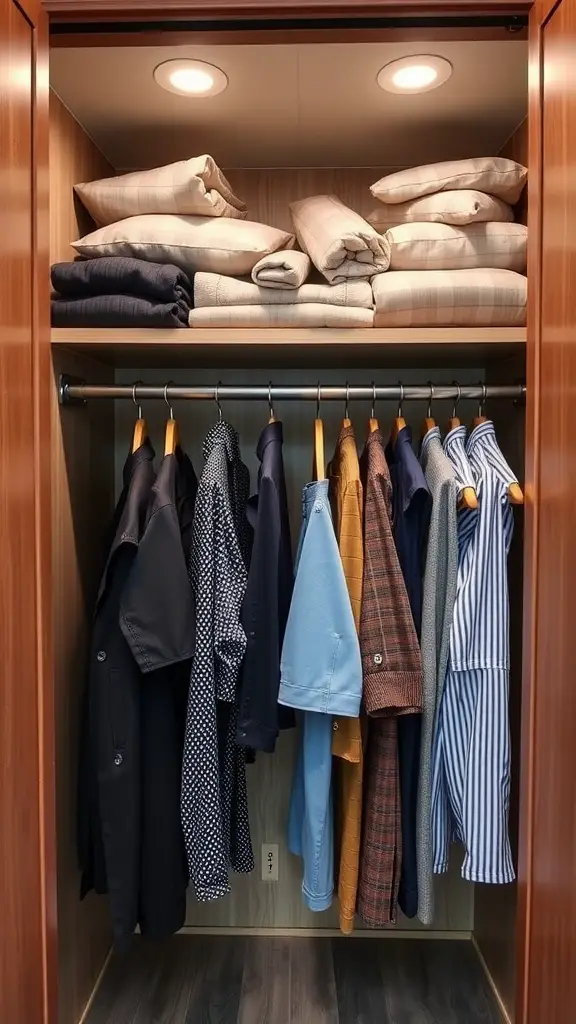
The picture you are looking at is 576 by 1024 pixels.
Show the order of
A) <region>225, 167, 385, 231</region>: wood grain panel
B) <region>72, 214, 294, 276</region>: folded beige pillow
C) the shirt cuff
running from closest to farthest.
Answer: the shirt cuff, <region>72, 214, 294, 276</region>: folded beige pillow, <region>225, 167, 385, 231</region>: wood grain panel

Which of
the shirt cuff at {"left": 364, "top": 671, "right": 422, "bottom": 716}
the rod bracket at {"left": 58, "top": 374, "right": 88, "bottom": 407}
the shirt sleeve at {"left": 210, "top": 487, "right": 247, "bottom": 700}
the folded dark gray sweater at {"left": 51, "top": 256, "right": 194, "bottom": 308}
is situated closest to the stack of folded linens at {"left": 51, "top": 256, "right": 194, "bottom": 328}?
the folded dark gray sweater at {"left": 51, "top": 256, "right": 194, "bottom": 308}

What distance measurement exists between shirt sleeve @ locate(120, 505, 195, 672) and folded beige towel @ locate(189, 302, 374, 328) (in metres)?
0.39

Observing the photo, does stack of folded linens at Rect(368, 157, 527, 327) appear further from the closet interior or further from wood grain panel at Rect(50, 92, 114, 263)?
wood grain panel at Rect(50, 92, 114, 263)

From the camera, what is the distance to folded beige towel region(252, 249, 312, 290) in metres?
1.42

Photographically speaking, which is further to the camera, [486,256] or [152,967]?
[152,967]

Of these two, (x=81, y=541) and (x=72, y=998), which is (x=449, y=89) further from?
(x=72, y=998)

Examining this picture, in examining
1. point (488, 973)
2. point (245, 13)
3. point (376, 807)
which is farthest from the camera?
point (488, 973)

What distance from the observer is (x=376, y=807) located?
147 cm

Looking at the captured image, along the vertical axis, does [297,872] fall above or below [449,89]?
below

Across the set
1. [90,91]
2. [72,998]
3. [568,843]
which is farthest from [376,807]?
[90,91]

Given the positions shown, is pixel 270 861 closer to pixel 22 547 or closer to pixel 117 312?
pixel 22 547

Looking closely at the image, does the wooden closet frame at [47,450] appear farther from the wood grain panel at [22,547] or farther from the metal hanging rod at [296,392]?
the metal hanging rod at [296,392]

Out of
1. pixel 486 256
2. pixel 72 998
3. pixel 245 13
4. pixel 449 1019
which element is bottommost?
pixel 449 1019

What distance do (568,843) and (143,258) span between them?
1285mm
